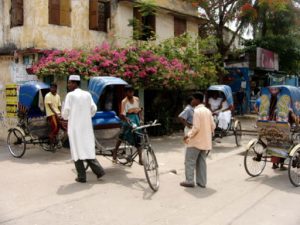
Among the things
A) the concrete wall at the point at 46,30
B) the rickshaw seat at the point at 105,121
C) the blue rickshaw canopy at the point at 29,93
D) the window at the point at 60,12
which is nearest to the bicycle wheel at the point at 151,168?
the rickshaw seat at the point at 105,121

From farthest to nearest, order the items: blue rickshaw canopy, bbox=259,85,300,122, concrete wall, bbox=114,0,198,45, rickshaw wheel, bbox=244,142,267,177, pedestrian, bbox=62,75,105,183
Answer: concrete wall, bbox=114,0,198,45 < rickshaw wheel, bbox=244,142,267,177 < blue rickshaw canopy, bbox=259,85,300,122 < pedestrian, bbox=62,75,105,183

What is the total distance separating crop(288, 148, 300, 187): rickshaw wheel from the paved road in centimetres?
15

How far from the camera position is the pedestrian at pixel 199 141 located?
6703 millimetres

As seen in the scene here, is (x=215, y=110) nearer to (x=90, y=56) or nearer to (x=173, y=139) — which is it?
(x=173, y=139)

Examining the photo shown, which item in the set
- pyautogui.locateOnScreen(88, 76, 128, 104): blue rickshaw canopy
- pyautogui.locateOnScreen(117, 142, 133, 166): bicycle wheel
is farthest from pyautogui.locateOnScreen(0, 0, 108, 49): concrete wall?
pyautogui.locateOnScreen(117, 142, 133, 166): bicycle wheel

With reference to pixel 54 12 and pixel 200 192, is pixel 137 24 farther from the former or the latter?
pixel 200 192

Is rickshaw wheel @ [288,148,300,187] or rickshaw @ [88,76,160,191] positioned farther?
rickshaw wheel @ [288,148,300,187]

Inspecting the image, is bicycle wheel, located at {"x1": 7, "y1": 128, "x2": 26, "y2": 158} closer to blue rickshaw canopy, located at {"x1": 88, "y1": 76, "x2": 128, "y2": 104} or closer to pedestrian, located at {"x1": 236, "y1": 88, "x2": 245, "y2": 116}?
blue rickshaw canopy, located at {"x1": 88, "y1": 76, "x2": 128, "y2": 104}

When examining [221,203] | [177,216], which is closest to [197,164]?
[221,203]

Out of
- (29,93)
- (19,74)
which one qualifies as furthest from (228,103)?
(19,74)

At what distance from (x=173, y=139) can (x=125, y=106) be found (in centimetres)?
561

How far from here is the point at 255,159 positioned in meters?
7.87

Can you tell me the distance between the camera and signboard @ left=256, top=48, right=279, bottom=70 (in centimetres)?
2230

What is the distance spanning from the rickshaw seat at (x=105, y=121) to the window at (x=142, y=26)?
22.6 feet
